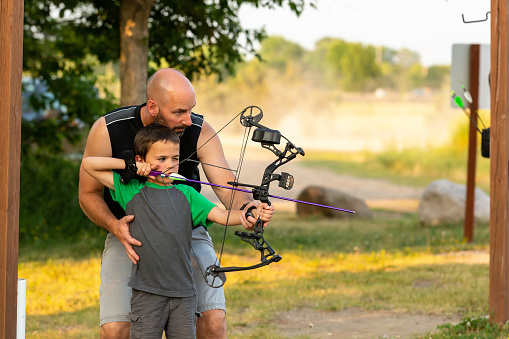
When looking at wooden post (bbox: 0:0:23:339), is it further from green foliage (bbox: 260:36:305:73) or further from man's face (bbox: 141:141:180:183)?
green foliage (bbox: 260:36:305:73)

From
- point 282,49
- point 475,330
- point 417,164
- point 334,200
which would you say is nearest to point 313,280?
point 475,330

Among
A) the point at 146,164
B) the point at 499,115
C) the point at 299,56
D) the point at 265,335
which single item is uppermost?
the point at 299,56

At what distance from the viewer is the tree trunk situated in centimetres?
816

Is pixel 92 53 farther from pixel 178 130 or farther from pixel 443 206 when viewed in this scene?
pixel 178 130

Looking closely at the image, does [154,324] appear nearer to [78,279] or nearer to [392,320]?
[392,320]

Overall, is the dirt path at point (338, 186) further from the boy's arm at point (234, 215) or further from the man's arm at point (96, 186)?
the boy's arm at point (234, 215)

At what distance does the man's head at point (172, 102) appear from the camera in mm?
3709

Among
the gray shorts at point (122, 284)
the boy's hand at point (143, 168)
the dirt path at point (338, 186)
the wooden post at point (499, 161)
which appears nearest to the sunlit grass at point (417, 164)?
the dirt path at point (338, 186)

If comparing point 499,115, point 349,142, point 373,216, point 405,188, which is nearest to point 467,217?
point 373,216

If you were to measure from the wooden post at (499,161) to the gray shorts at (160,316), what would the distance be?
241 cm

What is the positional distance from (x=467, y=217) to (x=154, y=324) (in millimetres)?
6761

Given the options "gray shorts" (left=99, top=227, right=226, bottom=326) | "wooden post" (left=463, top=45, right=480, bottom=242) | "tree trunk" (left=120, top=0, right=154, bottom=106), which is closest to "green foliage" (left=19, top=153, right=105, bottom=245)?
"tree trunk" (left=120, top=0, right=154, bottom=106)

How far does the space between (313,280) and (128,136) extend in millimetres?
3986

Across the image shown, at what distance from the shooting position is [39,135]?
9594mm
